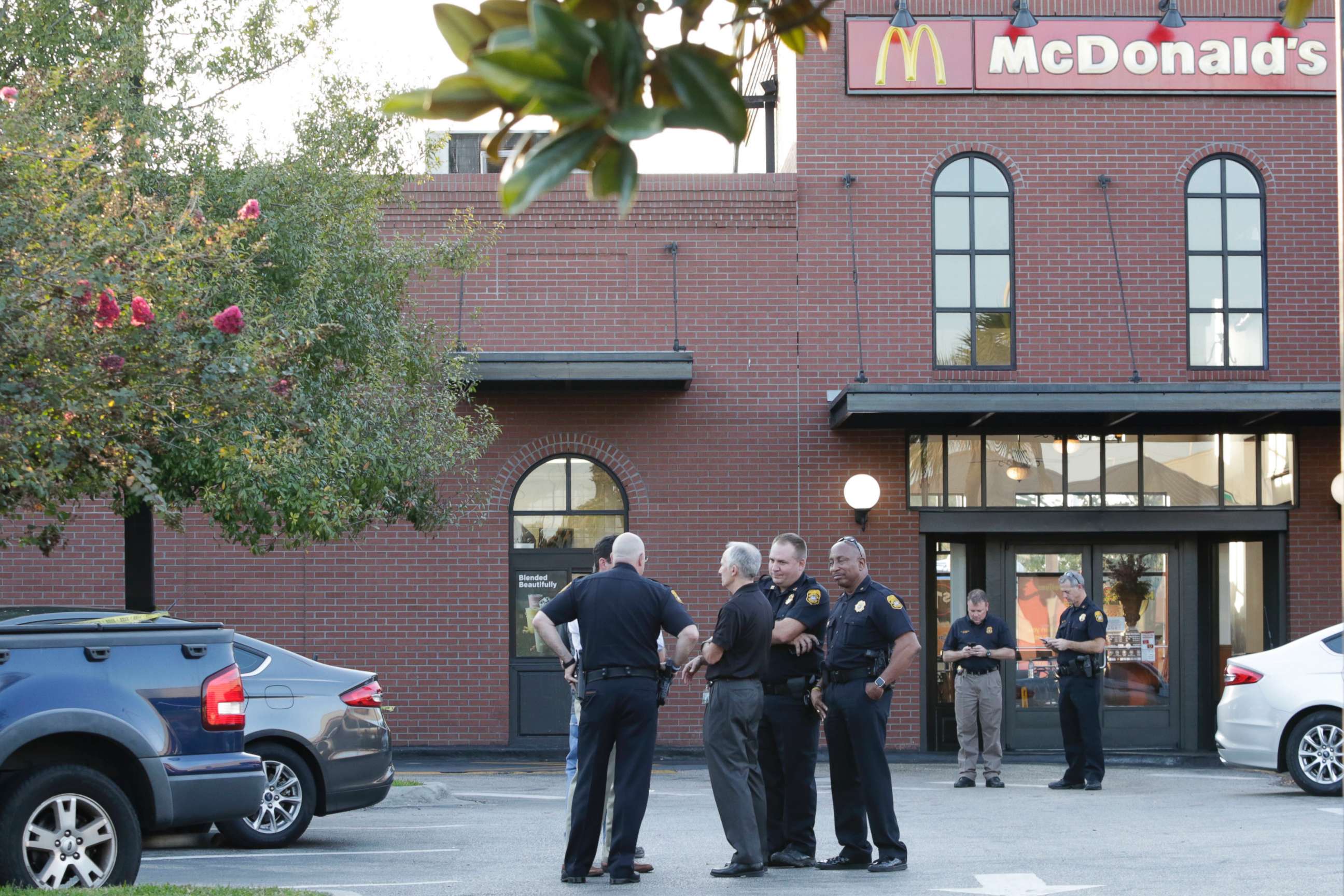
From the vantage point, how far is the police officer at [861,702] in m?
9.00

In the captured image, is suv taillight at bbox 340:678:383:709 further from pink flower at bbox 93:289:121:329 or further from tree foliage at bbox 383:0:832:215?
tree foliage at bbox 383:0:832:215

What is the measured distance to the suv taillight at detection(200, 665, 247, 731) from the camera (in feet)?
26.2

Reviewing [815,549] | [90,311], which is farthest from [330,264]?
[815,549]

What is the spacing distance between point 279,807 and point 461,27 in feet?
28.7

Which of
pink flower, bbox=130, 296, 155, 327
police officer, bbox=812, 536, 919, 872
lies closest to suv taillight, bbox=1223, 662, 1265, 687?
police officer, bbox=812, 536, 919, 872

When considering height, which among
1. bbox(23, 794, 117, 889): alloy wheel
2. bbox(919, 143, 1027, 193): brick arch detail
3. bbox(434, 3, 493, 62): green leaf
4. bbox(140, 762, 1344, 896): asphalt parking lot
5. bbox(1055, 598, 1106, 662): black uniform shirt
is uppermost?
bbox(919, 143, 1027, 193): brick arch detail

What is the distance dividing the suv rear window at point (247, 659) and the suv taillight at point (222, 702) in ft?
7.93

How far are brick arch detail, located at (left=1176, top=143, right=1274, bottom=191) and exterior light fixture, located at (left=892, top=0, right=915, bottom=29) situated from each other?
3438 millimetres

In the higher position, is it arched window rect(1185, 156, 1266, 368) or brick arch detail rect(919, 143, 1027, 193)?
brick arch detail rect(919, 143, 1027, 193)

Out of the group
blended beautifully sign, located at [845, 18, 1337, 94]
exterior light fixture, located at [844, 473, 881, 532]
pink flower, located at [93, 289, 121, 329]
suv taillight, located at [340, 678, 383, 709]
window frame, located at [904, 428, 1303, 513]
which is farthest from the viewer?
blended beautifully sign, located at [845, 18, 1337, 94]

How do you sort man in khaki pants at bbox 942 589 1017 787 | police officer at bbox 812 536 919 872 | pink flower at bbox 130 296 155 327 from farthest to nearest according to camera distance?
man in khaki pants at bbox 942 589 1017 787
police officer at bbox 812 536 919 872
pink flower at bbox 130 296 155 327

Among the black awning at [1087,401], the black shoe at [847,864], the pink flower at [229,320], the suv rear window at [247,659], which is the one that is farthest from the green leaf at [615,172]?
the black awning at [1087,401]

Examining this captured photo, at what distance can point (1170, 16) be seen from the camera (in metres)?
17.5

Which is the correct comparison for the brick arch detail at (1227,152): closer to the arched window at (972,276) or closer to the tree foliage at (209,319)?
the arched window at (972,276)
